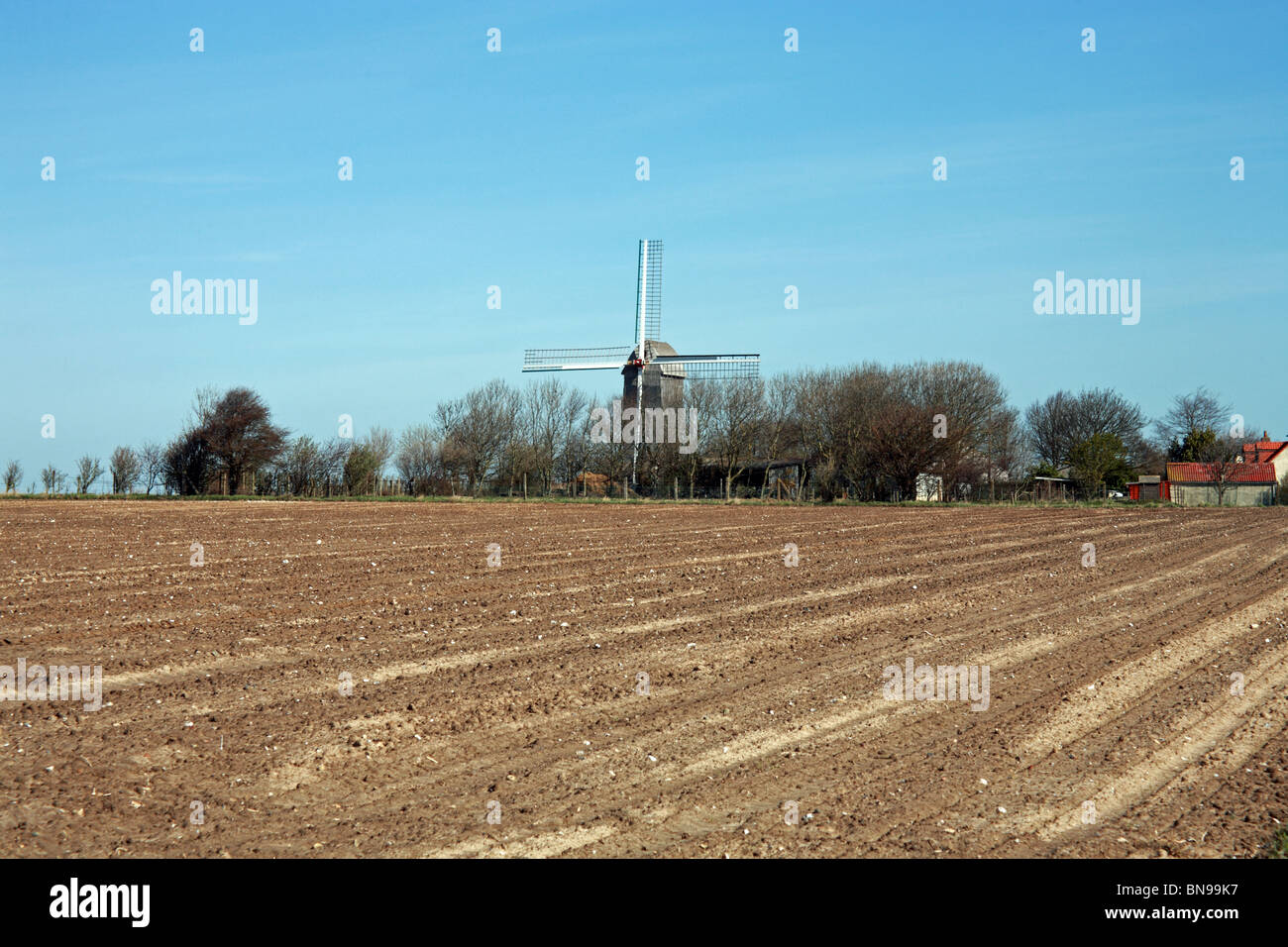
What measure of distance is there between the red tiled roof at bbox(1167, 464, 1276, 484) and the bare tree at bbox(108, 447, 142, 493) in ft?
261

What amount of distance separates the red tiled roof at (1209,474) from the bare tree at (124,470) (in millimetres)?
79456

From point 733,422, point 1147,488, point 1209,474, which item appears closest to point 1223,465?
point 1209,474

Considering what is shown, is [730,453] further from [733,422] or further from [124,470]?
[124,470]

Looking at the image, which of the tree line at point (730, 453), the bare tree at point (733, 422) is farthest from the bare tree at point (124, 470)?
the bare tree at point (733, 422)

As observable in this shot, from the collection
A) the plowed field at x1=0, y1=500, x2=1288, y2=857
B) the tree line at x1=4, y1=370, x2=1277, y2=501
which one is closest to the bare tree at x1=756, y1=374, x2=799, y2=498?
the tree line at x1=4, y1=370, x2=1277, y2=501

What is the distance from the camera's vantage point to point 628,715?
9039 millimetres

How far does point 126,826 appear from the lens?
20.8 ft

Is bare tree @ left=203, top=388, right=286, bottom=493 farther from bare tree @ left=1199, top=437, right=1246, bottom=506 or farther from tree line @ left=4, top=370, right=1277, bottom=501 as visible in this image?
bare tree @ left=1199, top=437, right=1246, bottom=506

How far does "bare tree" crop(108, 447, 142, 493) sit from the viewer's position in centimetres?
6906

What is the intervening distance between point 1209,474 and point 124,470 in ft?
269

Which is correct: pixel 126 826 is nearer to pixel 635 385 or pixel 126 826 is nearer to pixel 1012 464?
pixel 635 385

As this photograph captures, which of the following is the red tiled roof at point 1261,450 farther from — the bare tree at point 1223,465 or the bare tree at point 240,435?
the bare tree at point 240,435
